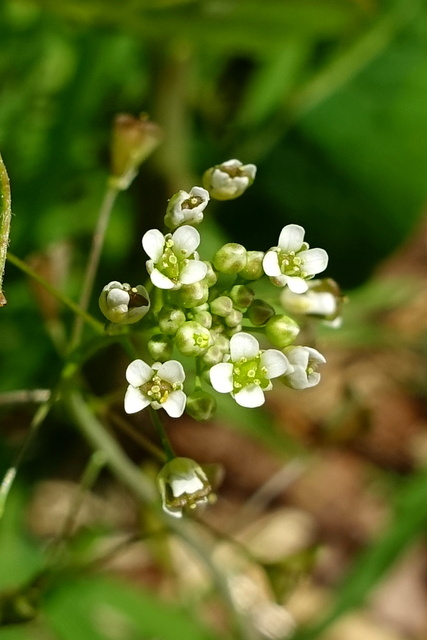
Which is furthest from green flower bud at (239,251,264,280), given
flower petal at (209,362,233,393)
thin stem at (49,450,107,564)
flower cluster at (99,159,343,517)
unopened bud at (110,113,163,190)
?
thin stem at (49,450,107,564)

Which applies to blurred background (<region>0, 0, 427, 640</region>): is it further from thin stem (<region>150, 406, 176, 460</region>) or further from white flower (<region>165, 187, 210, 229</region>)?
white flower (<region>165, 187, 210, 229</region>)

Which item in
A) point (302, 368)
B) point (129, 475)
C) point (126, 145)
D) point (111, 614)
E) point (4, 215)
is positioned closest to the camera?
point (4, 215)

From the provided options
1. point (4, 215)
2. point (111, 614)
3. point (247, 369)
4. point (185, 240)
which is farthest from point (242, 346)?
point (111, 614)

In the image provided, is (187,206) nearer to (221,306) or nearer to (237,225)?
(221,306)

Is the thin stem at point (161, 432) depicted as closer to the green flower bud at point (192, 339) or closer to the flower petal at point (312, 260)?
the green flower bud at point (192, 339)

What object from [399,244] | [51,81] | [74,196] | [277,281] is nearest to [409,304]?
[399,244]

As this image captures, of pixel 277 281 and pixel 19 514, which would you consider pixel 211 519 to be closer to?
pixel 19 514

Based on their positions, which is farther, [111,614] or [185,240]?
[111,614]

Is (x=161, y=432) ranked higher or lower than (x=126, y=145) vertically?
lower
